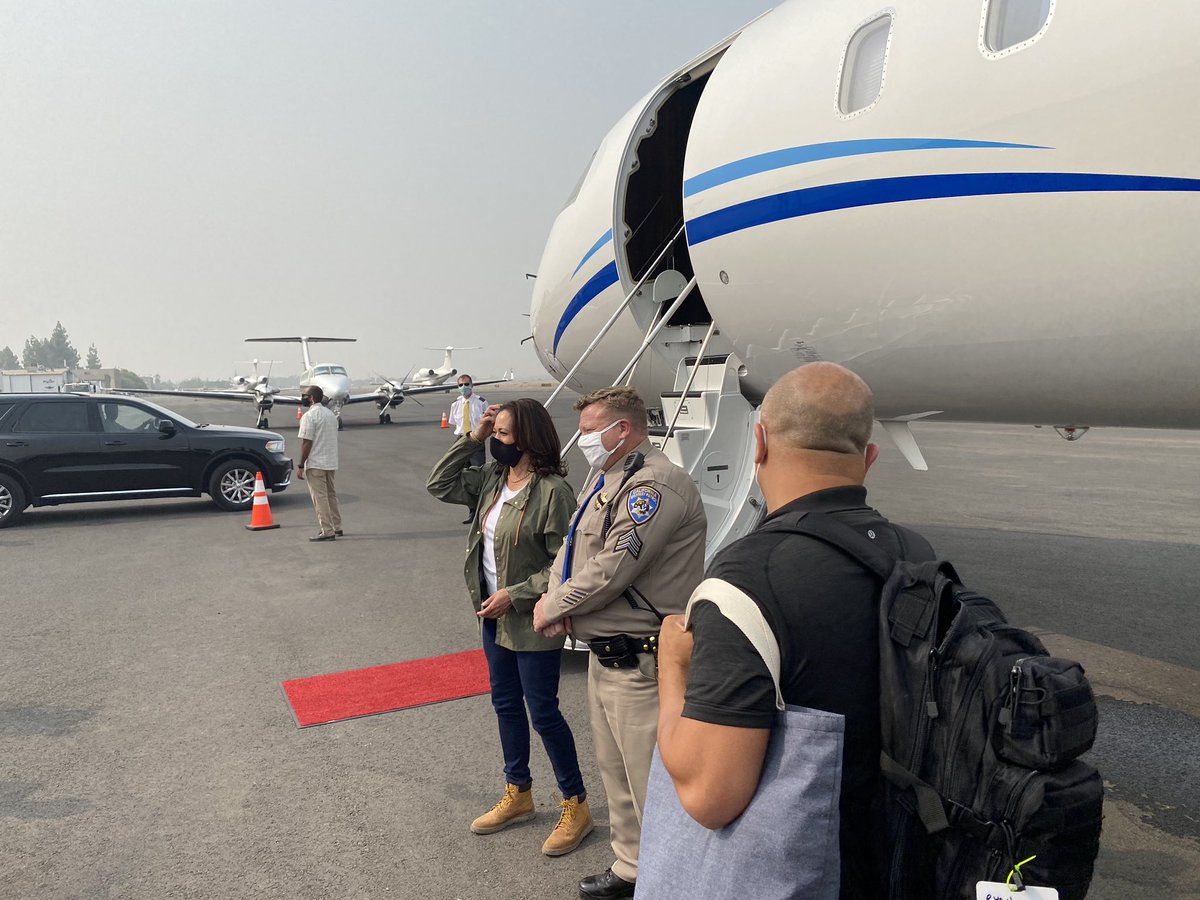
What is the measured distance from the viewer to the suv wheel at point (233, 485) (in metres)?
12.2

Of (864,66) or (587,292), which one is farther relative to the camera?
(587,292)

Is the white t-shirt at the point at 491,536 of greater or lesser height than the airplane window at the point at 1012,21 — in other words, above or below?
below

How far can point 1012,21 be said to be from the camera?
3.43m

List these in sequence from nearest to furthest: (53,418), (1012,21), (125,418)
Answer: (1012,21)
(53,418)
(125,418)

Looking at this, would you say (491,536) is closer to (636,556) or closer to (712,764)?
(636,556)

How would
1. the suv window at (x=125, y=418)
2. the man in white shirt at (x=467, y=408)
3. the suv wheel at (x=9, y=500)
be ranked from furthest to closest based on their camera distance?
1. the man in white shirt at (x=467, y=408)
2. the suv window at (x=125, y=418)
3. the suv wheel at (x=9, y=500)

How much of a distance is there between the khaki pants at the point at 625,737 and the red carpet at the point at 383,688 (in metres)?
2.23

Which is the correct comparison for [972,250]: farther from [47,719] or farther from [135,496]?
[135,496]

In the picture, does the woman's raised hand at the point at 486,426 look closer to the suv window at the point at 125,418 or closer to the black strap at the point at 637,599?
the black strap at the point at 637,599

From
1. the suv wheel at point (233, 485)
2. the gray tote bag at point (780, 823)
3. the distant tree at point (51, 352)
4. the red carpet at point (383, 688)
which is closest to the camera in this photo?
the gray tote bag at point (780, 823)

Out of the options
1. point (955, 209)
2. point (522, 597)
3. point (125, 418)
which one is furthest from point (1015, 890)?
point (125, 418)

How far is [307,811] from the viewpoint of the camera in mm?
3941

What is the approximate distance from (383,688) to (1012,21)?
4858mm

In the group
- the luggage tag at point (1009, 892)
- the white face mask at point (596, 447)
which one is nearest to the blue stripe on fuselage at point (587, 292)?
the white face mask at point (596, 447)
